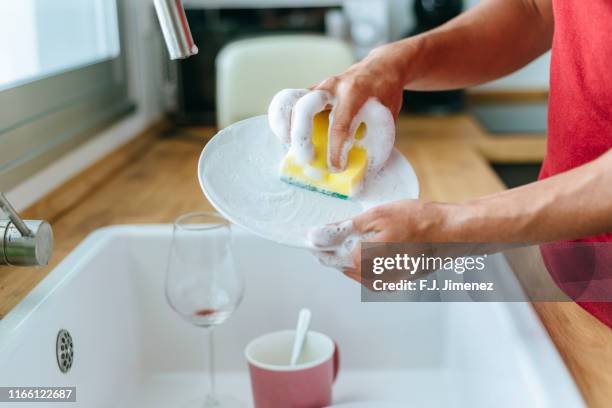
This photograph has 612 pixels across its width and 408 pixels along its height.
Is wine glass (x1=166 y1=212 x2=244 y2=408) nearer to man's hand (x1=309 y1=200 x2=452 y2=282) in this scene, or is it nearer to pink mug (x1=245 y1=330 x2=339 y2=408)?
A: pink mug (x1=245 y1=330 x2=339 y2=408)

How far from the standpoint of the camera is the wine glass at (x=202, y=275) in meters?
0.89

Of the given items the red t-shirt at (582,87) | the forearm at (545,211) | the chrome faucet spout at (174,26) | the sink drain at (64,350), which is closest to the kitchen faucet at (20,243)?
the sink drain at (64,350)

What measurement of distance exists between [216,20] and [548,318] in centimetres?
142

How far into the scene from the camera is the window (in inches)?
44.6

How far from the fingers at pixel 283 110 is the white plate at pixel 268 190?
0.06 meters

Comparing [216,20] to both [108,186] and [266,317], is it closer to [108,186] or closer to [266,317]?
[108,186]

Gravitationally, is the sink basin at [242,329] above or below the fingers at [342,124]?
below

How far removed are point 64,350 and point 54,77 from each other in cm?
65

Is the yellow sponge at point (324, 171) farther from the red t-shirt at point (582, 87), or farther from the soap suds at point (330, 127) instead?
the red t-shirt at point (582, 87)

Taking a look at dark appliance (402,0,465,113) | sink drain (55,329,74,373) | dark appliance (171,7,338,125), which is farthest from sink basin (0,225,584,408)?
dark appliance (402,0,465,113)

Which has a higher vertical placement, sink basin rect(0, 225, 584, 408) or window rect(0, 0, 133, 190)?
window rect(0, 0, 133, 190)

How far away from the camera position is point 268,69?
1.69m

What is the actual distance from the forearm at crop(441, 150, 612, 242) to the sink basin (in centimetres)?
21

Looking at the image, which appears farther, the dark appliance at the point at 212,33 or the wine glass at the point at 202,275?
the dark appliance at the point at 212,33
